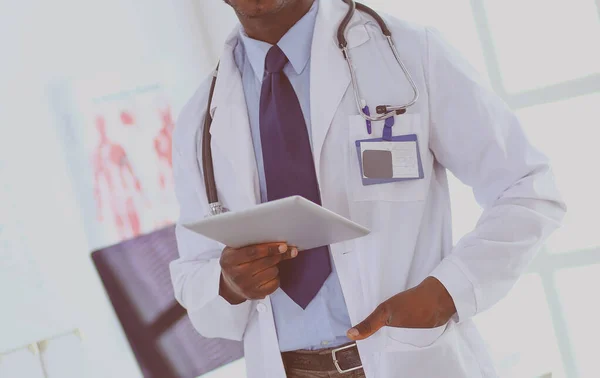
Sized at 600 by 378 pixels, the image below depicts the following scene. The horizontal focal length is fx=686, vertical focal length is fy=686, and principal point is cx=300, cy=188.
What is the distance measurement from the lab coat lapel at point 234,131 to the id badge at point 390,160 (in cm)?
23

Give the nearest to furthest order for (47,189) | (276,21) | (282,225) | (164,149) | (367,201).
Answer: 1. (282,225)
2. (367,201)
3. (276,21)
4. (47,189)
5. (164,149)

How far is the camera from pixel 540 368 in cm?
225

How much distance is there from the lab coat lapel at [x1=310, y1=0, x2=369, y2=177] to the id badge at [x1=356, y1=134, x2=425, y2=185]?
84mm

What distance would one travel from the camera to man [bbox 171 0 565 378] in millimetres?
1200

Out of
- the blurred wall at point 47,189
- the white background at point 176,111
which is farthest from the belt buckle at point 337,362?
the blurred wall at point 47,189

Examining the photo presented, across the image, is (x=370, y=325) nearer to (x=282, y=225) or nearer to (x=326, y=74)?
(x=282, y=225)

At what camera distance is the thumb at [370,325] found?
1114 mm

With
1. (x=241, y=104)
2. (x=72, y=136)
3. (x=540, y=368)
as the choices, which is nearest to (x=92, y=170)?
(x=72, y=136)

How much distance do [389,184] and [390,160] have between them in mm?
47

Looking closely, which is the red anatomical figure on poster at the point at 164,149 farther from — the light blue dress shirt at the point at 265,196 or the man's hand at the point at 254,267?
the man's hand at the point at 254,267

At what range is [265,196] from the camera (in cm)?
136

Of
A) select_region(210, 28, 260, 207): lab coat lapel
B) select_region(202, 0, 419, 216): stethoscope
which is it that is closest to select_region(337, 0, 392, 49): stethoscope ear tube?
select_region(202, 0, 419, 216): stethoscope

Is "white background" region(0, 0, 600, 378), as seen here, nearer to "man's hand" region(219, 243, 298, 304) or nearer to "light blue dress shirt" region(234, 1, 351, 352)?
"light blue dress shirt" region(234, 1, 351, 352)

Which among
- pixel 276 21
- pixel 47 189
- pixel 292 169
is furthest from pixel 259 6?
pixel 47 189
